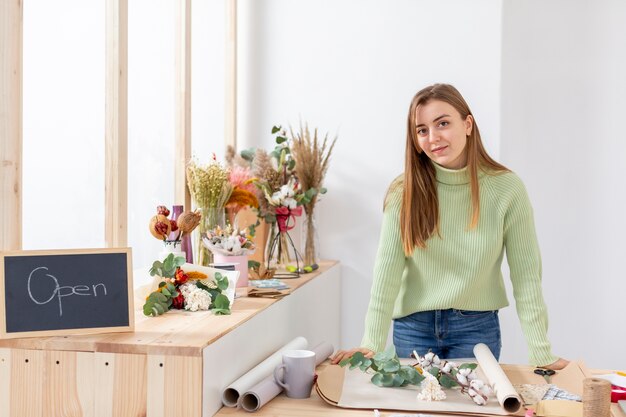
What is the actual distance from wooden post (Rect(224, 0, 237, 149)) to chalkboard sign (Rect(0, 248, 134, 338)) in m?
1.62

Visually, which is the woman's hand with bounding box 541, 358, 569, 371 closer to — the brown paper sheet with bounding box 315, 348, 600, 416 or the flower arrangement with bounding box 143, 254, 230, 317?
the brown paper sheet with bounding box 315, 348, 600, 416

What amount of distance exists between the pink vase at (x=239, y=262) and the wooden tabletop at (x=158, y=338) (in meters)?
0.48

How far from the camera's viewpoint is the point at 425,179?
2211mm

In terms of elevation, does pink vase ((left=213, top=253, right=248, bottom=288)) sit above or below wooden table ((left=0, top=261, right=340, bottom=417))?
above

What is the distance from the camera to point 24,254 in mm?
1604

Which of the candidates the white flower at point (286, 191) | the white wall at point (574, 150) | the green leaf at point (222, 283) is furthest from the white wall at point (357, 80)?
the green leaf at point (222, 283)

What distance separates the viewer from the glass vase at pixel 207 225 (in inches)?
99.6

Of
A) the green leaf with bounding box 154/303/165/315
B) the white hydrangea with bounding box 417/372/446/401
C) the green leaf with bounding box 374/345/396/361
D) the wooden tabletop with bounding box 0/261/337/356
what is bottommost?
the white hydrangea with bounding box 417/372/446/401

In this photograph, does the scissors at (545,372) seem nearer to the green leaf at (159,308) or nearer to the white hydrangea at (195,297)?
the white hydrangea at (195,297)

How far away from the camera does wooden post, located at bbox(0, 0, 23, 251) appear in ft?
5.57

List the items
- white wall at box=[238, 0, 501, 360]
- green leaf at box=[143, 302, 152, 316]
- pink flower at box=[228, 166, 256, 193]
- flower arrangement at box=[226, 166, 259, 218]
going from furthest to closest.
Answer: white wall at box=[238, 0, 501, 360], pink flower at box=[228, 166, 256, 193], flower arrangement at box=[226, 166, 259, 218], green leaf at box=[143, 302, 152, 316]

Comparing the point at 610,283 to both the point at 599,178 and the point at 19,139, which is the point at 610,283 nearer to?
the point at 599,178

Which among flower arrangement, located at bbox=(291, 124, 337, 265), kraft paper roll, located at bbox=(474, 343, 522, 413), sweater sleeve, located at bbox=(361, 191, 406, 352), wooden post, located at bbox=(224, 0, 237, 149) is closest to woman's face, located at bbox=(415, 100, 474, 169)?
sweater sleeve, located at bbox=(361, 191, 406, 352)

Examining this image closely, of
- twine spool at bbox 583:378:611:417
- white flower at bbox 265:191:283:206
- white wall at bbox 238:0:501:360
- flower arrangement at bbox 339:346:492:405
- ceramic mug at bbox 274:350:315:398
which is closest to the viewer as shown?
twine spool at bbox 583:378:611:417
